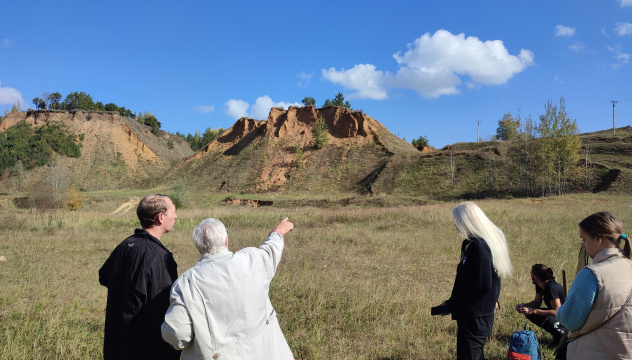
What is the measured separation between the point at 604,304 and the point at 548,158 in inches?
1369

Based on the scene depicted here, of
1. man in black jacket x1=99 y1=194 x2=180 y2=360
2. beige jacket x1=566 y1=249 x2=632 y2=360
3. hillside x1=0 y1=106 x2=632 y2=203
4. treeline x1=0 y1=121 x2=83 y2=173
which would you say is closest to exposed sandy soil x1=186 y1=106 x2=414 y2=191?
hillside x1=0 y1=106 x2=632 y2=203

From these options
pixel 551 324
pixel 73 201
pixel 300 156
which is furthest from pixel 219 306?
pixel 300 156

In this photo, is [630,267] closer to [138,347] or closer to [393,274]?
[138,347]

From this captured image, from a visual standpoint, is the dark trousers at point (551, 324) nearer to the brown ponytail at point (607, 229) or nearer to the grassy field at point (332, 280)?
the grassy field at point (332, 280)

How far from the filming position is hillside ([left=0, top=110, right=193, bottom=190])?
55156 millimetres

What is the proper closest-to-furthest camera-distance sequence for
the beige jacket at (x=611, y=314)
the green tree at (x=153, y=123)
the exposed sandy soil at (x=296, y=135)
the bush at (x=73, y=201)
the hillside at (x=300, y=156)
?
the beige jacket at (x=611, y=314) → the bush at (x=73, y=201) → the hillside at (x=300, y=156) → the exposed sandy soil at (x=296, y=135) → the green tree at (x=153, y=123)

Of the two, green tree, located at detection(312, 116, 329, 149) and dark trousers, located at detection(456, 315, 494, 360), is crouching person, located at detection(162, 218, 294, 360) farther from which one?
green tree, located at detection(312, 116, 329, 149)

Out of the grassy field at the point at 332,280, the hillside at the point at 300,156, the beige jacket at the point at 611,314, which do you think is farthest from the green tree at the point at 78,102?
the beige jacket at the point at 611,314

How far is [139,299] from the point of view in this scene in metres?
2.46

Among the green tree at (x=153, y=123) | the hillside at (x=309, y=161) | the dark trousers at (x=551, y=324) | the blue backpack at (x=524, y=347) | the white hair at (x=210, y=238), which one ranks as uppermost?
the green tree at (x=153, y=123)

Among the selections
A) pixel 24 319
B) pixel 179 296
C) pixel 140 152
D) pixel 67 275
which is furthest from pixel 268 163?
pixel 179 296

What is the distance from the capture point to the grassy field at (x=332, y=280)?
4531mm

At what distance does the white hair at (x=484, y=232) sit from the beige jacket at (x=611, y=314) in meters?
0.81

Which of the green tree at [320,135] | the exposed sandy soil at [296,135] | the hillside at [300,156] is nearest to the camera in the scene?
the hillside at [300,156]
